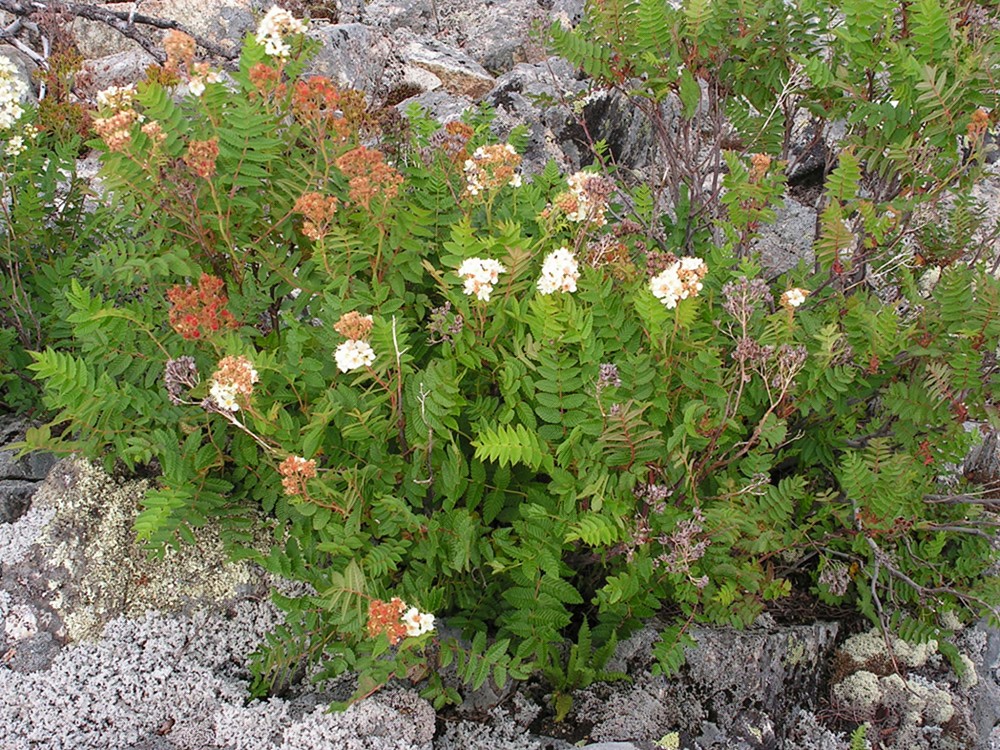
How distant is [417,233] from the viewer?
2.87m

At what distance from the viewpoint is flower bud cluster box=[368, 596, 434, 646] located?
7.36 feet

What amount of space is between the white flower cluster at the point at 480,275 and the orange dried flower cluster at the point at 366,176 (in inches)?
15.2

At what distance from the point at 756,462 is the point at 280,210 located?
1759mm

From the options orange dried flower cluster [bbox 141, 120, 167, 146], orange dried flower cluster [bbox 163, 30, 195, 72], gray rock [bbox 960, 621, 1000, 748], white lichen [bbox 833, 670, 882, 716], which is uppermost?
orange dried flower cluster [bbox 163, 30, 195, 72]

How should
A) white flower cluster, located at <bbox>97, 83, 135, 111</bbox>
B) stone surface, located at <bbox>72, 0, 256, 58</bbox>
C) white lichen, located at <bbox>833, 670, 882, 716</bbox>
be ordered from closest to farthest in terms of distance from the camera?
white flower cluster, located at <bbox>97, 83, 135, 111</bbox>, white lichen, located at <bbox>833, 670, 882, 716</bbox>, stone surface, located at <bbox>72, 0, 256, 58</bbox>

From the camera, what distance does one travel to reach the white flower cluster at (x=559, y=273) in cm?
243

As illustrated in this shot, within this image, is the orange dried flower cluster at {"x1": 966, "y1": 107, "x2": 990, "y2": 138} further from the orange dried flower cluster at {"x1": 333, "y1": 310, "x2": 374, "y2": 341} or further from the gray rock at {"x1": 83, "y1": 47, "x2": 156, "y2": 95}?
the gray rock at {"x1": 83, "y1": 47, "x2": 156, "y2": 95}

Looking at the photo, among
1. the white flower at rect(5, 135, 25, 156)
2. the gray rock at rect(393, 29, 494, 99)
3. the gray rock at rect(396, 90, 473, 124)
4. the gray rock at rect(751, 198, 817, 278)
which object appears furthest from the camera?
the gray rock at rect(393, 29, 494, 99)

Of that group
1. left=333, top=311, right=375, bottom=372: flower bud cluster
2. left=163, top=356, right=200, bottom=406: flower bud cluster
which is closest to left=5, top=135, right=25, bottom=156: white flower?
left=163, top=356, right=200, bottom=406: flower bud cluster

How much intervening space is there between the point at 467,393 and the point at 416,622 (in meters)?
0.80

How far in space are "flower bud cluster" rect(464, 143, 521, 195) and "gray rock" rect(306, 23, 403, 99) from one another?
4.51 metres

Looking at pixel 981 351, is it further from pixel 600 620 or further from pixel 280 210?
pixel 280 210

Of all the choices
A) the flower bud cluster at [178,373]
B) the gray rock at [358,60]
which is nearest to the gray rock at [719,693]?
the flower bud cluster at [178,373]

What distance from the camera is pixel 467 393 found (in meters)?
2.83
